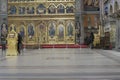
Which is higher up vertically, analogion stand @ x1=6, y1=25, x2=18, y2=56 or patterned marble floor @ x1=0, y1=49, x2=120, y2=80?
analogion stand @ x1=6, y1=25, x2=18, y2=56

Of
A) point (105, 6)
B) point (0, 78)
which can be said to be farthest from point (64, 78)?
point (105, 6)

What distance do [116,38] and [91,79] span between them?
87.8 ft

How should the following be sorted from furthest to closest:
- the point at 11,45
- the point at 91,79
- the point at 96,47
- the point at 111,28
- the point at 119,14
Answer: the point at 96,47, the point at 111,28, the point at 119,14, the point at 11,45, the point at 91,79

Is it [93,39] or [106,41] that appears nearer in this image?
[106,41]

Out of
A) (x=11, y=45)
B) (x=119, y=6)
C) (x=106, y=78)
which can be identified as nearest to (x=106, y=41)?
(x=119, y=6)

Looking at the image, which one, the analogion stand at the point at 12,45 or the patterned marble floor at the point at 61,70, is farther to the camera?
the analogion stand at the point at 12,45

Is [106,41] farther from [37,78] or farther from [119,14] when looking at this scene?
[37,78]

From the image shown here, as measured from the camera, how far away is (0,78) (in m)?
12.5

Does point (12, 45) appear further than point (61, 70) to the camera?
Yes

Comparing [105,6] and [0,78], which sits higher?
[105,6]

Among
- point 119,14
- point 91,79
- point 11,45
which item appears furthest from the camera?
point 119,14

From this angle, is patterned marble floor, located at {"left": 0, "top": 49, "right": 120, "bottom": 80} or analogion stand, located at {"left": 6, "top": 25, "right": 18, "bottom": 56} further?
analogion stand, located at {"left": 6, "top": 25, "right": 18, "bottom": 56}

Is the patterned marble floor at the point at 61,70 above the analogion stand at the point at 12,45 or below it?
below

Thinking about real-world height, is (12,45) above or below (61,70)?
above
